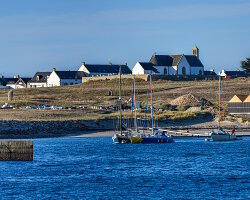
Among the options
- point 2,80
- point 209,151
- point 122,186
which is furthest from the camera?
point 2,80

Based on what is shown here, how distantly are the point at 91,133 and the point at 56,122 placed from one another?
4.44 m

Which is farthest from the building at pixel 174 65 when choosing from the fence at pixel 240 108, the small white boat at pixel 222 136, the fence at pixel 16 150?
the fence at pixel 16 150

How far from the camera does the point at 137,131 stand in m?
90.8

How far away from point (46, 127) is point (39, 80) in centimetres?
8715

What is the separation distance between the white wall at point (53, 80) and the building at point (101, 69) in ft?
26.6

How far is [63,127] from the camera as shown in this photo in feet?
315

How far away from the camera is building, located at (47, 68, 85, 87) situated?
169750mm

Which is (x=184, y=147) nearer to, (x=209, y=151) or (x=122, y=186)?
(x=209, y=151)

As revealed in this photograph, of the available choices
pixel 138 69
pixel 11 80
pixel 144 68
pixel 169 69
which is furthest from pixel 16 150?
pixel 11 80

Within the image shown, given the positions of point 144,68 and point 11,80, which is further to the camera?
point 11,80

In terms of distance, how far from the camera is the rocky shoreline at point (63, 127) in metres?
91.7

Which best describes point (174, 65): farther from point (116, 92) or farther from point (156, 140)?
point (156, 140)

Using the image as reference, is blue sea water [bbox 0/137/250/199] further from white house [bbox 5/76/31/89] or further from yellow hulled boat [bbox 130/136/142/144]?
white house [bbox 5/76/31/89]

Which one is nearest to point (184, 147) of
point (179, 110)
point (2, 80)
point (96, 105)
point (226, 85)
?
point (179, 110)
